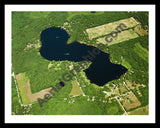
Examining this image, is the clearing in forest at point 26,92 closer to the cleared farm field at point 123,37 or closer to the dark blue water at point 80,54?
the dark blue water at point 80,54

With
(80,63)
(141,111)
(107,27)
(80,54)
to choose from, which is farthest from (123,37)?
(141,111)

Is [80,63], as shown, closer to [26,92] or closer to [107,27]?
[26,92]

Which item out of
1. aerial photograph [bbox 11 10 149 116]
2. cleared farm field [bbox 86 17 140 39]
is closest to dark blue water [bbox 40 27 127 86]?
aerial photograph [bbox 11 10 149 116]

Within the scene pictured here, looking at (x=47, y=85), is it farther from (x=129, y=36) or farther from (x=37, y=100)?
(x=129, y=36)

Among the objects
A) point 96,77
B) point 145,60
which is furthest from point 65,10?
point 145,60

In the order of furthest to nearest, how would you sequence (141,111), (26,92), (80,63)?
(80,63), (26,92), (141,111)

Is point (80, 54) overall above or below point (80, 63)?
above

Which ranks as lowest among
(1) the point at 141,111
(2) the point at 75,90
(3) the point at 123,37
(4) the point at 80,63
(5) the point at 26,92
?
(1) the point at 141,111
